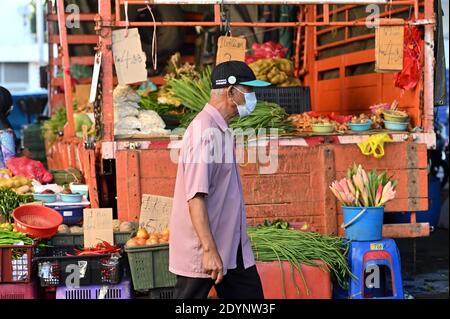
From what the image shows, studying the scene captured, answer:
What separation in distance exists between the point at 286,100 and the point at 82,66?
15.5 ft

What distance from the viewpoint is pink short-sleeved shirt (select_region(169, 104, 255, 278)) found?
4438mm

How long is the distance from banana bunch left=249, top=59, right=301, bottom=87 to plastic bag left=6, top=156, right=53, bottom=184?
2.52m

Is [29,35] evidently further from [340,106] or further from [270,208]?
[270,208]

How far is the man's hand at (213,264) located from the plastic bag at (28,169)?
414 centimetres

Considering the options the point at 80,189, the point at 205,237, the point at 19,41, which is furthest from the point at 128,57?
the point at 19,41

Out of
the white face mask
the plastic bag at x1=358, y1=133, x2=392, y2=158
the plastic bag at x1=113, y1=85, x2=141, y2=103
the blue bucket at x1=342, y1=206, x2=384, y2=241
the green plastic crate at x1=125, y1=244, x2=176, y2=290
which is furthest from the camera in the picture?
the plastic bag at x1=113, y1=85, x2=141, y2=103

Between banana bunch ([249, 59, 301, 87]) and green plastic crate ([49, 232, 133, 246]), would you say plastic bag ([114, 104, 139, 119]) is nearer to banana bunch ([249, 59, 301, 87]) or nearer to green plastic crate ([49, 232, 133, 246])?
green plastic crate ([49, 232, 133, 246])

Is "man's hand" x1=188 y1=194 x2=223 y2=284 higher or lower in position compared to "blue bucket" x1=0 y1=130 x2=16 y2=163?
lower

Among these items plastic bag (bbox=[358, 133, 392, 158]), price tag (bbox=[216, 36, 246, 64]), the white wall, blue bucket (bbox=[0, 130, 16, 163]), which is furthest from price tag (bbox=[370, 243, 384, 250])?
the white wall

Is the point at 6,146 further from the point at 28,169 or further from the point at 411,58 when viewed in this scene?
the point at 411,58

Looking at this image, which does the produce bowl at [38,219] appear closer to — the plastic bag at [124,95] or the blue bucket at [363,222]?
the plastic bag at [124,95]
